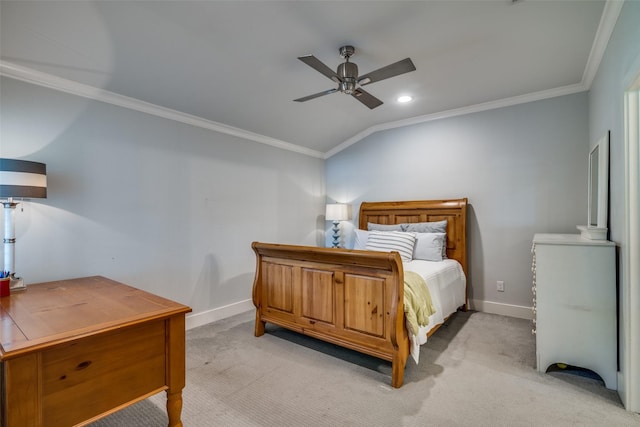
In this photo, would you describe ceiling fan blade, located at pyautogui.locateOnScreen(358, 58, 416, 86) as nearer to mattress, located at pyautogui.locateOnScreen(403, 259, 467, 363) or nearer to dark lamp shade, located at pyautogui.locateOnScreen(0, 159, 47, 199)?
mattress, located at pyautogui.locateOnScreen(403, 259, 467, 363)

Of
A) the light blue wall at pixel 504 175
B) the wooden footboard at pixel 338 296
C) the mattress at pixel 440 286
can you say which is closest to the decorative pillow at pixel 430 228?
the mattress at pixel 440 286

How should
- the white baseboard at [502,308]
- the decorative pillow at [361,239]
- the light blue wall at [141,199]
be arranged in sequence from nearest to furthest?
the light blue wall at [141,199]
the white baseboard at [502,308]
the decorative pillow at [361,239]

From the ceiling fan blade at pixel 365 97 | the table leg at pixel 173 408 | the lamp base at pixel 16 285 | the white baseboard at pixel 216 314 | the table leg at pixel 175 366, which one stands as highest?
the ceiling fan blade at pixel 365 97

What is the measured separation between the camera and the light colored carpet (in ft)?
6.04

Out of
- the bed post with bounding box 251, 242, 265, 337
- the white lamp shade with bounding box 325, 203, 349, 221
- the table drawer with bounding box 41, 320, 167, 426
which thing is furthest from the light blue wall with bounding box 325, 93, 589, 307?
the table drawer with bounding box 41, 320, 167, 426

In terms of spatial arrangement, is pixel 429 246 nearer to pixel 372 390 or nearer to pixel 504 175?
pixel 504 175

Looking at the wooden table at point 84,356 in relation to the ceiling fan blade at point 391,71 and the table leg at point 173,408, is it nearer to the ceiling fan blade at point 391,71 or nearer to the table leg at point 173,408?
the table leg at point 173,408

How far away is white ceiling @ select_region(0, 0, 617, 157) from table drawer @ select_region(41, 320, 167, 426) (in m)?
2.05

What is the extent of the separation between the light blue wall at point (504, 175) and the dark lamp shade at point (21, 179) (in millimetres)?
3841

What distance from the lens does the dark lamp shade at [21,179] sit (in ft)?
6.15

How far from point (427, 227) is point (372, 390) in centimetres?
228

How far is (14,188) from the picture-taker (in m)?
1.91

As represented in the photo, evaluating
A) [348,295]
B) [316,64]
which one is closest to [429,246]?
[348,295]

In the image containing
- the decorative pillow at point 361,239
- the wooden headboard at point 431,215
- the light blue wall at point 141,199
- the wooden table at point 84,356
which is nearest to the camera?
the wooden table at point 84,356
